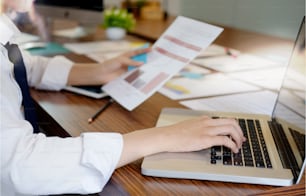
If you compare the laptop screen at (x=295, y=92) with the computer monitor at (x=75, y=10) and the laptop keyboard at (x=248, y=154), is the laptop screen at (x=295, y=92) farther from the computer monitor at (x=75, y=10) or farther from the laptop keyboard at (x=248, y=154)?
the computer monitor at (x=75, y=10)

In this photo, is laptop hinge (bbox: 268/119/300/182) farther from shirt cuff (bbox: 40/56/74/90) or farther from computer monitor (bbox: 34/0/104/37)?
computer monitor (bbox: 34/0/104/37)

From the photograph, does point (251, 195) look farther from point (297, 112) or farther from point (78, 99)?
point (78, 99)

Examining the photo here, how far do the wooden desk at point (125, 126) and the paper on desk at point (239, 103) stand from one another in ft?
0.20

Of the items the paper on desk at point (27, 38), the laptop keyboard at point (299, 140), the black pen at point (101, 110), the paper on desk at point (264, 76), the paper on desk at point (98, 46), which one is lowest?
the paper on desk at point (27, 38)

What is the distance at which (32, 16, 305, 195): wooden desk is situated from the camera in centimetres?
59

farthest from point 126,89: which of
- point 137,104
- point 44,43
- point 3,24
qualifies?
point 44,43

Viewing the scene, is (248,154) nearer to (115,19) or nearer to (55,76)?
(55,76)

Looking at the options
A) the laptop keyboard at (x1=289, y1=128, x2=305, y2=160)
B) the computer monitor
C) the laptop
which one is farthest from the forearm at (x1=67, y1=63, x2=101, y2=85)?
the computer monitor

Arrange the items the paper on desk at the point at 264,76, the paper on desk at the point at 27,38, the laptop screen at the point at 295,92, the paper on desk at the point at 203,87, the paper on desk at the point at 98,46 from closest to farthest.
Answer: the laptop screen at the point at 295,92
the paper on desk at the point at 203,87
the paper on desk at the point at 264,76
the paper on desk at the point at 98,46
the paper on desk at the point at 27,38

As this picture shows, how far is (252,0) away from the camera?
2768 millimetres

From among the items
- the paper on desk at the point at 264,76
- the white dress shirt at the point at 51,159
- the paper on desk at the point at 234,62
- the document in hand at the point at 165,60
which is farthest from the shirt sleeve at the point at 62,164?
the paper on desk at the point at 234,62

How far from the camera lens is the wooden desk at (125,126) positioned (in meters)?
0.59

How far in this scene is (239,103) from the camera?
99cm

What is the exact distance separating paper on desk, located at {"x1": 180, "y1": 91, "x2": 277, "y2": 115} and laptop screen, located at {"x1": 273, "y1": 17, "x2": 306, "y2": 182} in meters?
0.10
